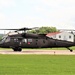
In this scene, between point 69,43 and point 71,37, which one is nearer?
point 69,43

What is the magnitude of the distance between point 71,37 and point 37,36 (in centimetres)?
9714

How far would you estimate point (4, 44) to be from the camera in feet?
135
